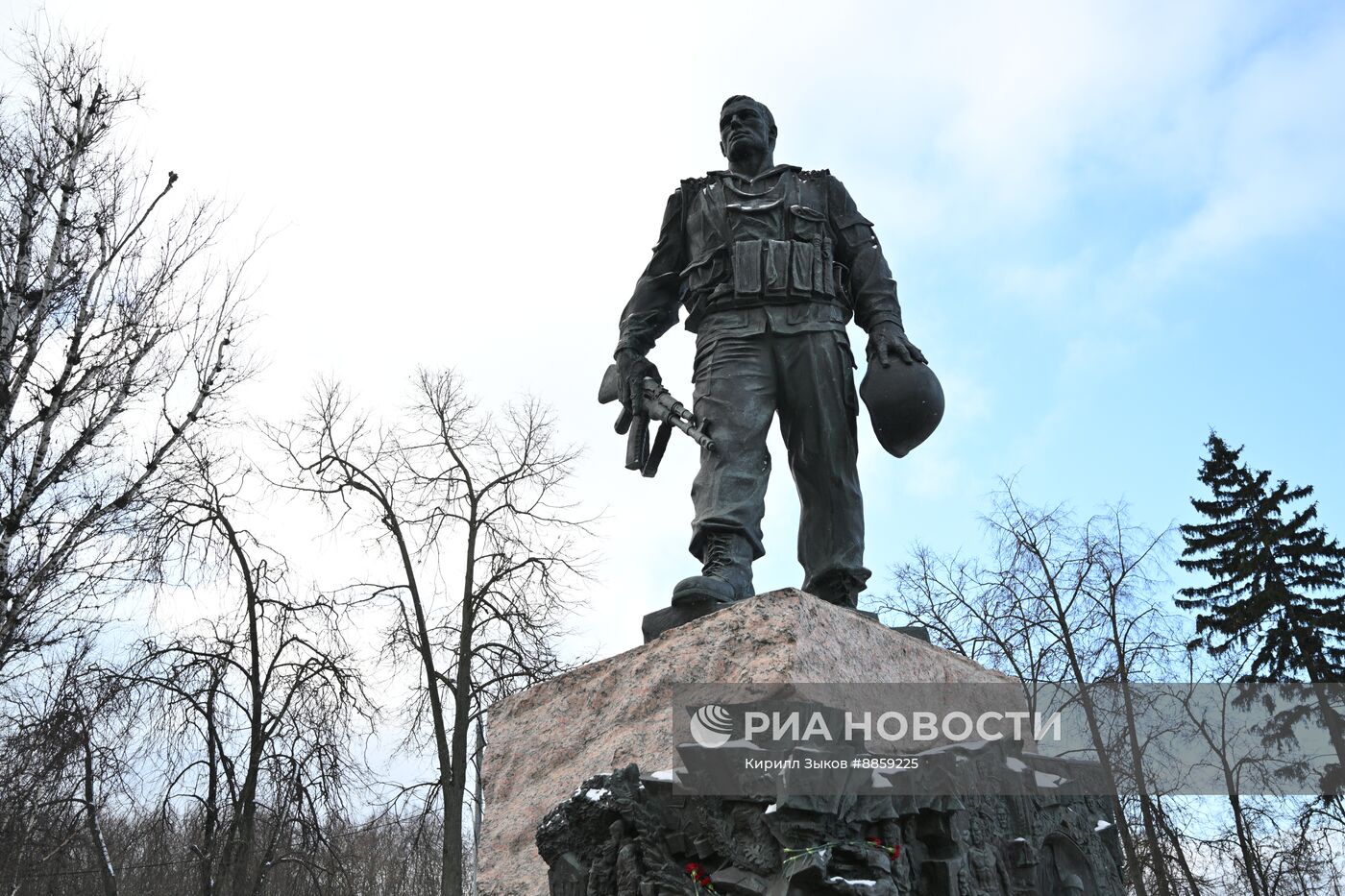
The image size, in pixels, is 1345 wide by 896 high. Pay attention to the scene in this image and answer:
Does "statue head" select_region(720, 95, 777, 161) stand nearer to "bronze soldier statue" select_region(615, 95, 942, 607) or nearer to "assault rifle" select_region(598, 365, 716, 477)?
"bronze soldier statue" select_region(615, 95, 942, 607)

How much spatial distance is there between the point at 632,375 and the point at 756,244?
0.72m

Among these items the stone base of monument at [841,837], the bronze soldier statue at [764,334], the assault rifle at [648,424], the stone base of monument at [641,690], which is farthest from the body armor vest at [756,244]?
the stone base of monument at [841,837]

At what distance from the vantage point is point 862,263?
4.71m

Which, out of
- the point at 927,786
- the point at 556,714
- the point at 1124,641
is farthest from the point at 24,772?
the point at 1124,641

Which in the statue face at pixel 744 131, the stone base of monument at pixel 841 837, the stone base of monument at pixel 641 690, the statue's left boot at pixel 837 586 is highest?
the statue face at pixel 744 131

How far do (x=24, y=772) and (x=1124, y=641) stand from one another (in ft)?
34.2

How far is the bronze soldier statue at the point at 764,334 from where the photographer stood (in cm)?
424

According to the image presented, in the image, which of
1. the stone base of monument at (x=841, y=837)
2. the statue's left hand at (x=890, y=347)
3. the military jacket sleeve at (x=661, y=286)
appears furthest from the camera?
the military jacket sleeve at (x=661, y=286)

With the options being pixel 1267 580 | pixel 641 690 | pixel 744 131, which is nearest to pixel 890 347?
pixel 744 131

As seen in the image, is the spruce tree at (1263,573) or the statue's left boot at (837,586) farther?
the spruce tree at (1263,573)

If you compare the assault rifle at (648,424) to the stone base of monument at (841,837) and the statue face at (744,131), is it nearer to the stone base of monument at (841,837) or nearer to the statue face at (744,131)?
the statue face at (744,131)

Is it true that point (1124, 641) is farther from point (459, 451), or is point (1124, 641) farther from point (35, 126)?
point (35, 126)

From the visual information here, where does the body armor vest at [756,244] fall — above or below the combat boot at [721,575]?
above

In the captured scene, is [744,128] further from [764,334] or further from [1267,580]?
[1267,580]
